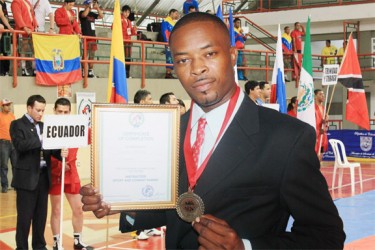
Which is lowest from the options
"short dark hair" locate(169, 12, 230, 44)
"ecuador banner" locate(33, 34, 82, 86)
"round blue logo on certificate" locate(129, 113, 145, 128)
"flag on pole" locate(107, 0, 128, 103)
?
"round blue logo on certificate" locate(129, 113, 145, 128)

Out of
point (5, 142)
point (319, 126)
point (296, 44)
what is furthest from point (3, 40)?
point (296, 44)

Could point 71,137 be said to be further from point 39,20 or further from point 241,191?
point 39,20

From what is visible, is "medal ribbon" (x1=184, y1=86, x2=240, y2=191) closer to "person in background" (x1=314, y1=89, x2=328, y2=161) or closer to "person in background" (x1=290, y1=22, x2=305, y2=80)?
"person in background" (x1=314, y1=89, x2=328, y2=161)

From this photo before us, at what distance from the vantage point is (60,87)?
13383mm

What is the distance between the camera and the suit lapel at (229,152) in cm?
187

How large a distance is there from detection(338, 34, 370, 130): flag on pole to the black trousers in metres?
8.88

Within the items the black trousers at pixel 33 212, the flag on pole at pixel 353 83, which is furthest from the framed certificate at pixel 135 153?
the flag on pole at pixel 353 83

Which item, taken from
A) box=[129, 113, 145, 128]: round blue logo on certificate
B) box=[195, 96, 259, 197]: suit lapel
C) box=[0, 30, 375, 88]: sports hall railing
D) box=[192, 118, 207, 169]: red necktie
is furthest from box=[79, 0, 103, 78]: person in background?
box=[195, 96, 259, 197]: suit lapel

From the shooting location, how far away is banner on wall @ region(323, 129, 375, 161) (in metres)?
18.7

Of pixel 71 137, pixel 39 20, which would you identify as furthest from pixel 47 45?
pixel 71 137

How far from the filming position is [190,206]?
182 centimetres

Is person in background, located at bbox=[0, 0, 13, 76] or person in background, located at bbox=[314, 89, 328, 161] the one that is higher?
person in background, located at bbox=[0, 0, 13, 76]

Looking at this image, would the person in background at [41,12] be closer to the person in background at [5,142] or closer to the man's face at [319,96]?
the person in background at [5,142]

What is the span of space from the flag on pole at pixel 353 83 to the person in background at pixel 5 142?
7.69m
